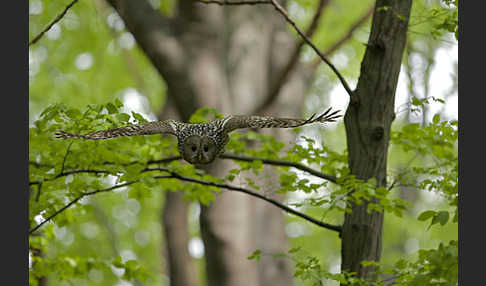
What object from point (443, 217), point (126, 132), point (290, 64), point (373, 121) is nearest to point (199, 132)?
point (126, 132)

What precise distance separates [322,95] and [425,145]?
8254mm

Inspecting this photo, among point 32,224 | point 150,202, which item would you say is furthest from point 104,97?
point 32,224

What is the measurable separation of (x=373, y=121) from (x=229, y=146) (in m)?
1.19

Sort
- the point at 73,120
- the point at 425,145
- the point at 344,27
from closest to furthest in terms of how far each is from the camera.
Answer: the point at 73,120
the point at 425,145
the point at 344,27

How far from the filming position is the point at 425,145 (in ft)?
15.9

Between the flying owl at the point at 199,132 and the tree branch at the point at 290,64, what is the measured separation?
2514mm

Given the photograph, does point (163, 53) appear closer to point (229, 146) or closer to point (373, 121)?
point (229, 146)

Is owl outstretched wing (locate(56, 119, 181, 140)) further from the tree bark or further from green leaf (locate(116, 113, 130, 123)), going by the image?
the tree bark

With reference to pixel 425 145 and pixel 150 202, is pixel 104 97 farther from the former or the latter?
pixel 425 145

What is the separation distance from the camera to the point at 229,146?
4.57m

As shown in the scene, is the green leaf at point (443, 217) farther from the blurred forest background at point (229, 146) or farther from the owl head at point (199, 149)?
the owl head at point (199, 149)

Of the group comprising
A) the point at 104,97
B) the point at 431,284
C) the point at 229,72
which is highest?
the point at 104,97

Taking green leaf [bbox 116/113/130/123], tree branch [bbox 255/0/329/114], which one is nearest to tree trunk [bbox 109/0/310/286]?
tree branch [bbox 255/0/329/114]

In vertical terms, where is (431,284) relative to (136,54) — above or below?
below
